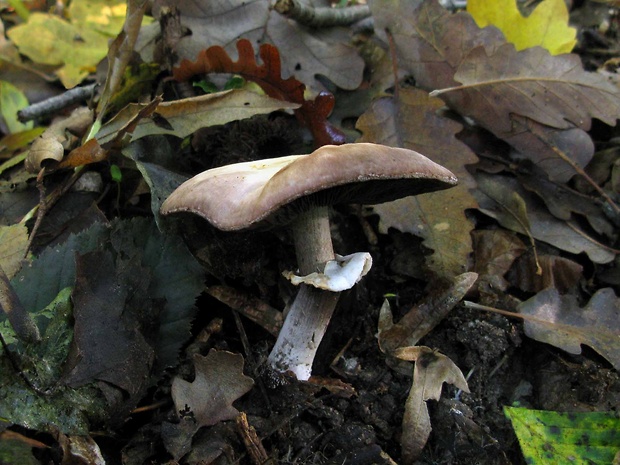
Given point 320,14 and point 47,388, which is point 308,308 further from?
point 320,14

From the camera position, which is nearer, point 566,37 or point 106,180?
point 106,180

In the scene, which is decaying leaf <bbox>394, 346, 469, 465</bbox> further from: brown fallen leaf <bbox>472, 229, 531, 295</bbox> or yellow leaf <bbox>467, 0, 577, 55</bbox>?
yellow leaf <bbox>467, 0, 577, 55</bbox>

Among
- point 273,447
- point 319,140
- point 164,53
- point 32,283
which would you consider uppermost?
point 164,53

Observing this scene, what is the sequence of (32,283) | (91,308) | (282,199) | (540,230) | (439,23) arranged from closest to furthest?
(282,199)
(91,308)
(32,283)
(540,230)
(439,23)

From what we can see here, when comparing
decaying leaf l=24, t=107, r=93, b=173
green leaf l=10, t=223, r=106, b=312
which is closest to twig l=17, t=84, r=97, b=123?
decaying leaf l=24, t=107, r=93, b=173

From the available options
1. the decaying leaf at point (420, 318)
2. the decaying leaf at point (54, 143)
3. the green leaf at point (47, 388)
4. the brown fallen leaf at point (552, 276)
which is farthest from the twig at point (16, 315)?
the brown fallen leaf at point (552, 276)

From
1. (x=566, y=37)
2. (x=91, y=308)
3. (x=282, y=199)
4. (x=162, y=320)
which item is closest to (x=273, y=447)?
(x=162, y=320)

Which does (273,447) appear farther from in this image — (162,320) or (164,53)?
(164,53)
